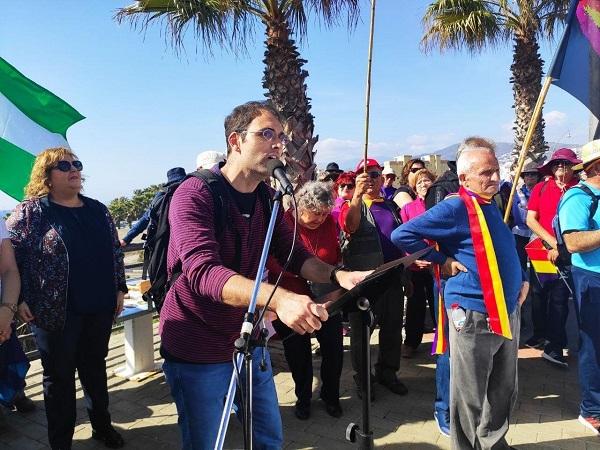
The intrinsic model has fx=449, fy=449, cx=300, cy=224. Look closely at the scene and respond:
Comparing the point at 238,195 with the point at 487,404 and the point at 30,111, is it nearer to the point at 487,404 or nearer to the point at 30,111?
the point at 487,404

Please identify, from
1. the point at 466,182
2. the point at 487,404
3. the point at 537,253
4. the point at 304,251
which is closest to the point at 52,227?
the point at 304,251

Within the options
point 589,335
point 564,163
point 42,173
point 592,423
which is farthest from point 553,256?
point 42,173

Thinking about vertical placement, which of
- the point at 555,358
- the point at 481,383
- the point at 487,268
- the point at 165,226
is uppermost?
the point at 165,226

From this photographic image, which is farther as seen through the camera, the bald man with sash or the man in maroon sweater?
the bald man with sash

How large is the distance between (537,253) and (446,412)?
2.30 m

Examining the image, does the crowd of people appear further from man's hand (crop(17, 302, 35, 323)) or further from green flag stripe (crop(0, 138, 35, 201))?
green flag stripe (crop(0, 138, 35, 201))

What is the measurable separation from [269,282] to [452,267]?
4.05 ft

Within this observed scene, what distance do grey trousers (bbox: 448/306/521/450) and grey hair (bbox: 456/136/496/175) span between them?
0.85 m

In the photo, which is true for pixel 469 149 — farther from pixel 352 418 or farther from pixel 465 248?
pixel 352 418

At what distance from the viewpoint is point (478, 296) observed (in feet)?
8.54

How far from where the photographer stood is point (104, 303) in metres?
3.11

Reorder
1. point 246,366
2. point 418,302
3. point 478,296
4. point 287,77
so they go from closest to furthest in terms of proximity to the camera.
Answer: point 246,366 → point 478,296 → point 418,302 → point 287,77

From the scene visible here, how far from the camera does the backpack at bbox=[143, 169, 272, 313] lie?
1.92m

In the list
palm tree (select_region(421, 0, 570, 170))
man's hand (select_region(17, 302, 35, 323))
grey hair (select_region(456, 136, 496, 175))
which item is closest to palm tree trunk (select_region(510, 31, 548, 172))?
palm tree (select_region(421, 0, 570, 170))
